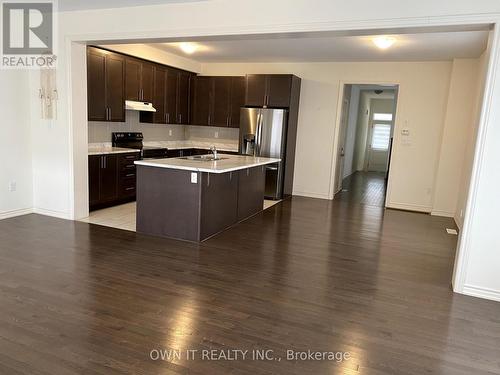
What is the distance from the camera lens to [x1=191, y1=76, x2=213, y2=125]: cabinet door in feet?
25.7

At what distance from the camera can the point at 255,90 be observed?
281 inches

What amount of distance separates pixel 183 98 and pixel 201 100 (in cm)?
40

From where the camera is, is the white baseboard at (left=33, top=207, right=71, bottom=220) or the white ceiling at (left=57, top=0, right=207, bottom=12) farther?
the white baseboard at (left=33, top=207, right=71, bottom=220)

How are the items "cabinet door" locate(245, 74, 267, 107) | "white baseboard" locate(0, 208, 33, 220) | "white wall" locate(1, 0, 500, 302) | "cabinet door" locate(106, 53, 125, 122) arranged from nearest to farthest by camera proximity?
"white wall" locate(1, 0, 500, 302)
"white baseboard" locate(0, 208, 33, 220)
"cabinet door" locate(106, 53, 125, 122)
"cabinet door" locate(245, 74, 267, 107)

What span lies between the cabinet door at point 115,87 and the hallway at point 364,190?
4.46m

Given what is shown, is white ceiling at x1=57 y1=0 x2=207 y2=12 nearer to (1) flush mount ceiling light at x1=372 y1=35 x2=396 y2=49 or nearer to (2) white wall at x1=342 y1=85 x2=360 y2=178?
(1) flush mount ceiling light at x1=372 y1=35 x2=396 y2=49

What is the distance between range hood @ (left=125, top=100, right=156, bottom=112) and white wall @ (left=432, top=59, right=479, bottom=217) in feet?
16.8

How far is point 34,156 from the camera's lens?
17.3 ft

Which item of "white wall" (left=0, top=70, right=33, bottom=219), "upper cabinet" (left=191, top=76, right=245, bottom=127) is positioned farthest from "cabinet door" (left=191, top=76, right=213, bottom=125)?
"white wall" (left=0, top=70, right=33, bottom=219)

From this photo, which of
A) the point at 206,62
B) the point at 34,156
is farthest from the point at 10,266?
the point at 206,62

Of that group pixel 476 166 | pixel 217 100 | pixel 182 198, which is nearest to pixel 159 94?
pixel 217 100

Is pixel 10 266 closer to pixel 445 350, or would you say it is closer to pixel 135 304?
pixel 135 304

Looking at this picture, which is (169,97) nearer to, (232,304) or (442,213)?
(232,304)

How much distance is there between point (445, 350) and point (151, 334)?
6.28ft
